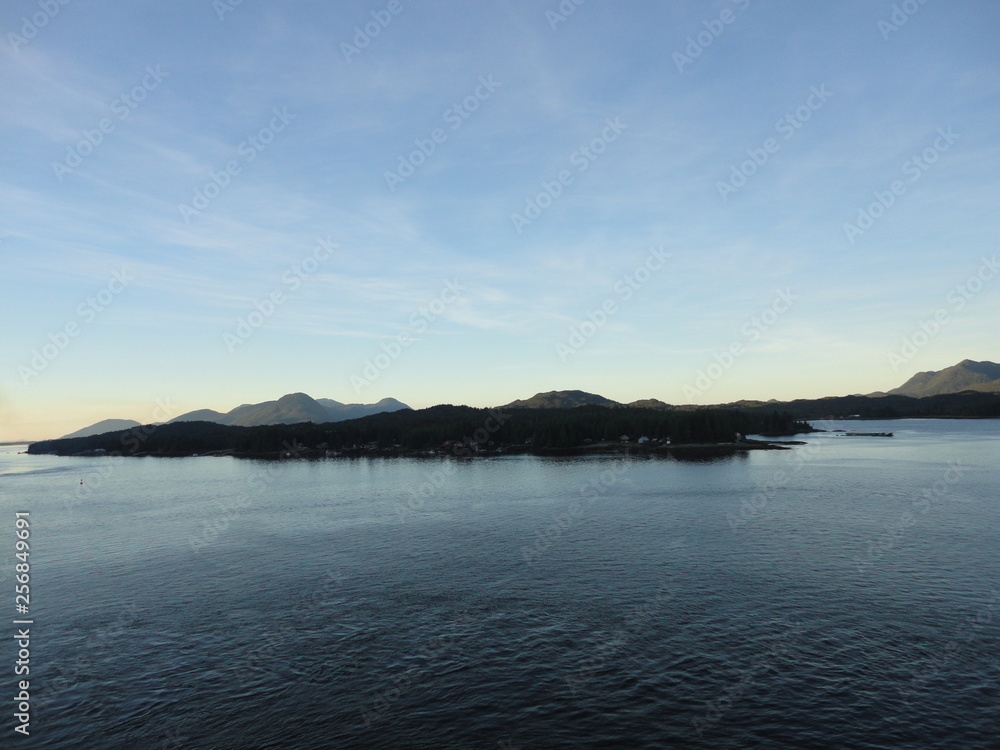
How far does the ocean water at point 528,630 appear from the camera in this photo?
33.6 meters

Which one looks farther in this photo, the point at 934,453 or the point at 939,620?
the point at 934,453

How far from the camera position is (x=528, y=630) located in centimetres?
4662

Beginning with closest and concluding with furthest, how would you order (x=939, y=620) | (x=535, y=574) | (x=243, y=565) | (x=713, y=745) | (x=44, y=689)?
(x=713, y=745)
(x=44, y=689)
(x=939, y=620)
(x=535, y=574)
(x=243, y=565)

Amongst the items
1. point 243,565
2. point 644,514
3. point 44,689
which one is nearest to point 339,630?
point 44,689

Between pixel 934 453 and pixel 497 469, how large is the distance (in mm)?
154068

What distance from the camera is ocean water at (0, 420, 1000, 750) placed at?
33.6 metres

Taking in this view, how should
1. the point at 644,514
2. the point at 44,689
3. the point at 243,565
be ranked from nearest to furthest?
the point at 44,689, the point at 243,565, the point at 644,514

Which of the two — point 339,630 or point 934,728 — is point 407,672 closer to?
point 339,630

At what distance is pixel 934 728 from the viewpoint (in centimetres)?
3188

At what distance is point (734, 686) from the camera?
36.9m

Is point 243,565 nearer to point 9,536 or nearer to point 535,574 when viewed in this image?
point 535,574

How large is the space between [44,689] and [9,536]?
8052 centimetres

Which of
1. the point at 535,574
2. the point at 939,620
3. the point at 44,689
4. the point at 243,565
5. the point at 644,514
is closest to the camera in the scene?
the point at 44,689

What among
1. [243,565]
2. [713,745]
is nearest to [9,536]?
[243,565]
